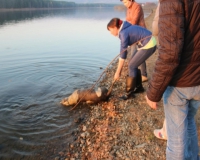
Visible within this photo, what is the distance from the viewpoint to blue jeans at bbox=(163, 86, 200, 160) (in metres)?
2.36

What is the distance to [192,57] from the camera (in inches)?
84.4

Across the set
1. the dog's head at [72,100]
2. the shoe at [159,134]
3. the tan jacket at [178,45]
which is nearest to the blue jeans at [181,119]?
the tan jacket at [178,45]

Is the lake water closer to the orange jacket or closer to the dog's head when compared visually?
the dog's head

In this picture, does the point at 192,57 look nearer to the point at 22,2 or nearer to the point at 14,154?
the point at 14,154

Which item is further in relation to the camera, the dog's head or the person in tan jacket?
the dog's head

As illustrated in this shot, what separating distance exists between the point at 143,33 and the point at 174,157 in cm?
343

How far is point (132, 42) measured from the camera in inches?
205

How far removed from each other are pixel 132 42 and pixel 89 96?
7.21 feet

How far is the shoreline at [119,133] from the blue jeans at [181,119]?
3.49 feet

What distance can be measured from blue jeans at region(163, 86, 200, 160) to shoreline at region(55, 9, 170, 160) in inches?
41.8

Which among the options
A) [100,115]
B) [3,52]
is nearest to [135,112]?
[100,115]

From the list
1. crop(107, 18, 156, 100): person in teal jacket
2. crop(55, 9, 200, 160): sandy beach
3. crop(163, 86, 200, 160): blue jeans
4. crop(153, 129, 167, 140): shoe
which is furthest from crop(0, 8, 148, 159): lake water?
crop(163, 86, 200, 160): blue jeans

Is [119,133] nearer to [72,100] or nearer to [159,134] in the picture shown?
[159,134]

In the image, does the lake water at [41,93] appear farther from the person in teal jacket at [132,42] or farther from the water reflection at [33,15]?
the water reflection at [33,15]
